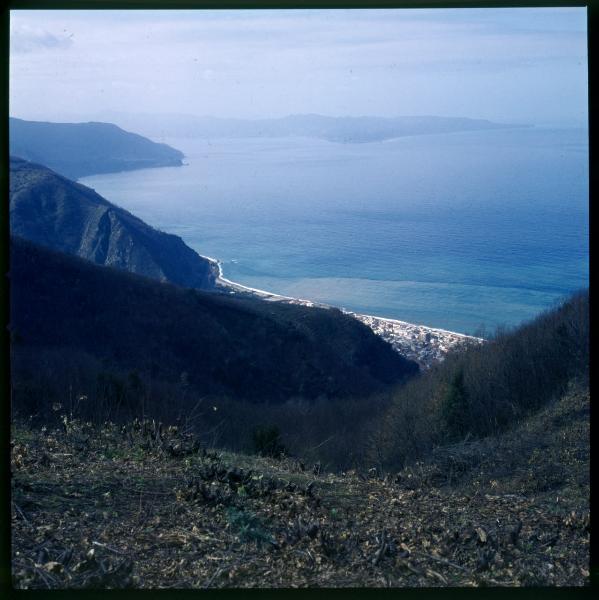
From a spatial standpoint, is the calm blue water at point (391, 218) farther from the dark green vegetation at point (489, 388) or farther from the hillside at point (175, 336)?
the dark green vegetation at point (489, 388)

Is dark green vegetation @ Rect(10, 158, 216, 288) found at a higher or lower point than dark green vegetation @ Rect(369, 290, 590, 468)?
higher

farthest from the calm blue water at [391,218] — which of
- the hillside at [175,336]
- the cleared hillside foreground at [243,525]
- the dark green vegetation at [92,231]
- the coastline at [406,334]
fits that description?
the cleared hillside foreground at [243,525]

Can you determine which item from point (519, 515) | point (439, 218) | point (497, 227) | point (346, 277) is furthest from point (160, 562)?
point (439, 218)

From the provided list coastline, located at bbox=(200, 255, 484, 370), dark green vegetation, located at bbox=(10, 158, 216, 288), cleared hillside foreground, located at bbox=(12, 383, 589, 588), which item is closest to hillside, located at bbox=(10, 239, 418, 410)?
coastline, located at bbox=(200, 255, 484, 370)

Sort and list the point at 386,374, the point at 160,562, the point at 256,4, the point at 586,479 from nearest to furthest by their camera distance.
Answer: the point at 256,4
the point at 160,562
the point at 586,479
the point at 386,374

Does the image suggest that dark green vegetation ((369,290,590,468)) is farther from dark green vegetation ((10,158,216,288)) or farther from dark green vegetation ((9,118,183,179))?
dark green vegetation ((9,118,183,179))

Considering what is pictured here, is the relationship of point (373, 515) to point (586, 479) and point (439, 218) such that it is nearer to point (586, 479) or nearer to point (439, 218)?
point (586, 479)
